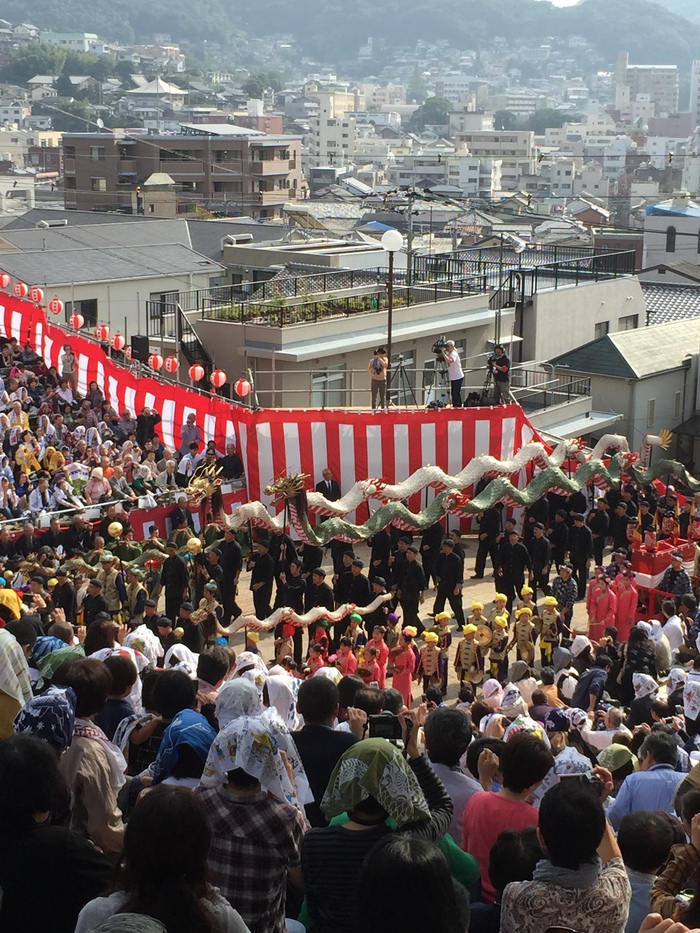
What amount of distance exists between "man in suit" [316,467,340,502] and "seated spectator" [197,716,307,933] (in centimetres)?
1240

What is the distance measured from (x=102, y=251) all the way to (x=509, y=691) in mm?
27151

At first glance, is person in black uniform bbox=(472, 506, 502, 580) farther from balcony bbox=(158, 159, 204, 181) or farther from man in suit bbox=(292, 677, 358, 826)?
balcony bbox=(158, 159, 204, 181)

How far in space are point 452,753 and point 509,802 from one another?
500 mm

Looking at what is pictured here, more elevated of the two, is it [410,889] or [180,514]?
[410,889]

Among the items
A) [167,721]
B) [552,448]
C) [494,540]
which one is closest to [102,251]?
[552,448]

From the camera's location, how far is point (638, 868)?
4.76 meters

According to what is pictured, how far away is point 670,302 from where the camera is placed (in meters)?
37.8

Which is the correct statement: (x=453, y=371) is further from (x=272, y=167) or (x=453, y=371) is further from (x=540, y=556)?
(x=272, y=167)

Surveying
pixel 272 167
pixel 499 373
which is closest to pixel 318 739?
pixel 499 373

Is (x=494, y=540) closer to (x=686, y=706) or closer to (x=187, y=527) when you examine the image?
(x=187, y=527)

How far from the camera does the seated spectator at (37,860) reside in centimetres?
394

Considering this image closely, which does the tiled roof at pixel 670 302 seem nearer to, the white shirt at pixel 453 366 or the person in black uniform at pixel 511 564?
the white shirt at pixel 453 366

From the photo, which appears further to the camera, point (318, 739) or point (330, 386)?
point (330, 386)

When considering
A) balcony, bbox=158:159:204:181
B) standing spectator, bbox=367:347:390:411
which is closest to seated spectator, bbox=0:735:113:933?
standing spectator, bbox=367:347:390:411
